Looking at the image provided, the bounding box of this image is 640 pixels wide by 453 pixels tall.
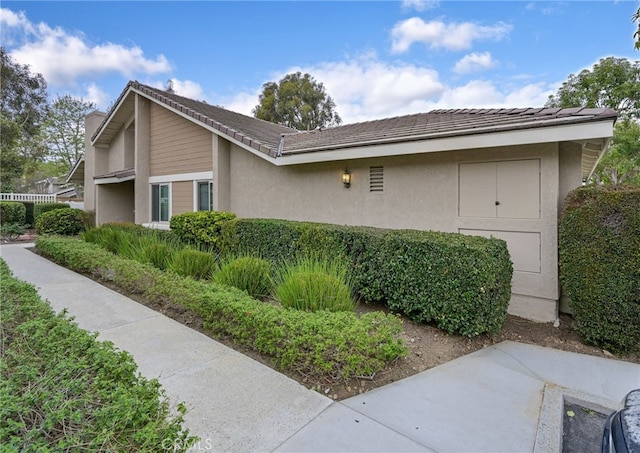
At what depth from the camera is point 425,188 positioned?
7000 millimetres

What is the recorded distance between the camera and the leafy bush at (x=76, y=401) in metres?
1.74

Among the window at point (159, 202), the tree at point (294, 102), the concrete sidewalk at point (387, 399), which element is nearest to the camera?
the concrete sidewalk at point (387, 399)

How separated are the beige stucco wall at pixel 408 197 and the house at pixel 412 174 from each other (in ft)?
0.07

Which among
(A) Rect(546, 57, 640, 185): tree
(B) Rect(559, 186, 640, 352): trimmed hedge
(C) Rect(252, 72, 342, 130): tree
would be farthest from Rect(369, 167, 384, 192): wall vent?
(C) Rect(252, 72, 342, 130): tree

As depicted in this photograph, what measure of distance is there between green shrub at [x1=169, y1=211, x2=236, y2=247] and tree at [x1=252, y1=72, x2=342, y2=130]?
21.3 metres

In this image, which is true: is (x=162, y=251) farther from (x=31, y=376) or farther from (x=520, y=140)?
(x=520, y=140)

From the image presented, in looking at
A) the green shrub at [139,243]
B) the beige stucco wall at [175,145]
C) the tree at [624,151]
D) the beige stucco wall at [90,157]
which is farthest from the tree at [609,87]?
the beige stucco wall at [90,157]

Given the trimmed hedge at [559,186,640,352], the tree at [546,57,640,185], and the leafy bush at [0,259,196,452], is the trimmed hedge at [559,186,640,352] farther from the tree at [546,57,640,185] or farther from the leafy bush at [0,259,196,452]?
the tree at [546,57,640,185]

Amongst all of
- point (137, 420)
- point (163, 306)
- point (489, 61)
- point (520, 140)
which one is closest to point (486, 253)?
point (520, 140)

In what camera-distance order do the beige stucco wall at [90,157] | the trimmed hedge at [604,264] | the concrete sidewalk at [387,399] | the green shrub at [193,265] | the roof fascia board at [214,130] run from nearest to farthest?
the concrete sidewalk at [387,399], the trimmed hedge at [604,264], the green shrub at [193,265], the roof fascia board at [214,130], the beige stucco wall at [90,157]

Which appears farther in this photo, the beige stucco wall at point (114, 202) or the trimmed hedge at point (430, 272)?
the beige stucco wall at point (114, 202)

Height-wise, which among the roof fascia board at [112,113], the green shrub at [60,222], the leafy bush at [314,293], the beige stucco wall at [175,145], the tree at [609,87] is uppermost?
the tree at [609,87]

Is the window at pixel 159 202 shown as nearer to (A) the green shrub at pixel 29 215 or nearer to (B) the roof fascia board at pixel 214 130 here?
(B) the roof fascia board at pixel 214 130

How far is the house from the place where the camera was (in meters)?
5.58
